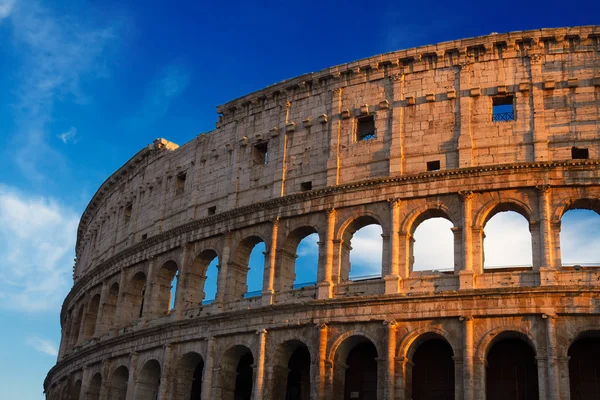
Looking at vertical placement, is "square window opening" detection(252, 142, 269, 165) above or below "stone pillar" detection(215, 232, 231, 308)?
above

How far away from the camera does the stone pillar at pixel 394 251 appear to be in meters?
28.3

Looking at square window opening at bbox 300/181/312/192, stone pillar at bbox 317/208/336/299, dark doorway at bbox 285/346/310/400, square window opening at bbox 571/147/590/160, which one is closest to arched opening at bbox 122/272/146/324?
dark doorway at bbox 285/346/310/400

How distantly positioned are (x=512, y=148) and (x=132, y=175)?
72.3 ft

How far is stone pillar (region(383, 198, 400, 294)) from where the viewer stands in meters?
28.3

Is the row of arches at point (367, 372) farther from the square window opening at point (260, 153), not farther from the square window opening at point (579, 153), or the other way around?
the square window opening at point (260, 153)

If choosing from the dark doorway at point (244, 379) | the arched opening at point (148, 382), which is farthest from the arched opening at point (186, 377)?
the arched opening at point (148, 382)

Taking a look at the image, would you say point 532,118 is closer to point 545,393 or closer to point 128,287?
point 545,393

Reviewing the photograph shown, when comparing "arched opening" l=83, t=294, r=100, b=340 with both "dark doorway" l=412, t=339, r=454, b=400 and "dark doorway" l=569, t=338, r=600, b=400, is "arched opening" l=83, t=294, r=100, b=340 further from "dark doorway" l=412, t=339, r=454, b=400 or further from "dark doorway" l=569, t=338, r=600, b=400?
"dark doorway" l=569, t=338, r=600, b=400

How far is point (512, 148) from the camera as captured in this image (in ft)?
95.5

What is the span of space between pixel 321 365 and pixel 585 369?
888 cm

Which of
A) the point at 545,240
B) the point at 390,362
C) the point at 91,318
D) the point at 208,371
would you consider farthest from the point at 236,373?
the point at 91,318

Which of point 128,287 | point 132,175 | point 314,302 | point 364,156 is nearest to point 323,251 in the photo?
point 314,302

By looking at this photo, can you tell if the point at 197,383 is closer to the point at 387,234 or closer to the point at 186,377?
the point at 186,377

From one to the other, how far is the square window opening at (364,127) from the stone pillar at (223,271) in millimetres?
6903
